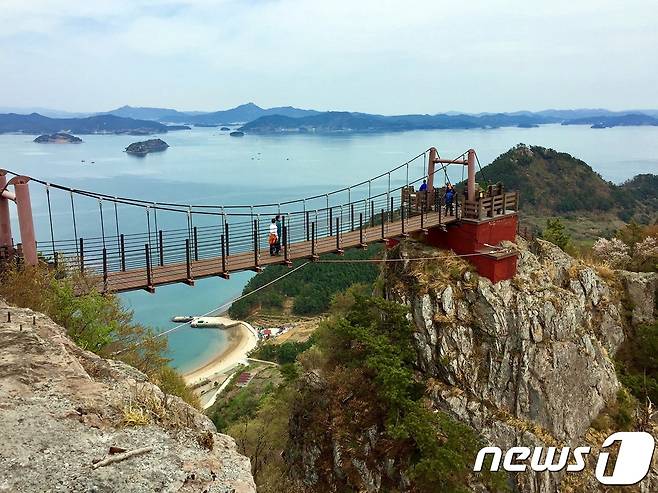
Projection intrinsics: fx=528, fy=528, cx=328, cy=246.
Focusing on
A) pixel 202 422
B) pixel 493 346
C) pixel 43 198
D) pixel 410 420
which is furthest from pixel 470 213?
pixel 43 198

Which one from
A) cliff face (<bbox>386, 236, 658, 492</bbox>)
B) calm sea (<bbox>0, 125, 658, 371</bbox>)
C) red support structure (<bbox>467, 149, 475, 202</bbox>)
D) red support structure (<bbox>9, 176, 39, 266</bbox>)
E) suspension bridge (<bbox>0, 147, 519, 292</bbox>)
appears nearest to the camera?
red support structure (<bbox>9, 176, 39, 266</bbox>)

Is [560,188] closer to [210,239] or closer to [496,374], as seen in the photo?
[496,374]

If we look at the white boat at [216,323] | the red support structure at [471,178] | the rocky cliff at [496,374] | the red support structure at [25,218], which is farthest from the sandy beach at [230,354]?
the red support structure at [25,218]

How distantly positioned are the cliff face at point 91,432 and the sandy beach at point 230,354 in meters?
41.0

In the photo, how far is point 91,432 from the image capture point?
562 cm

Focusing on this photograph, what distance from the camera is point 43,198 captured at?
67.3 m

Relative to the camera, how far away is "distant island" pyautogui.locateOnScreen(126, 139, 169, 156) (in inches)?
5310

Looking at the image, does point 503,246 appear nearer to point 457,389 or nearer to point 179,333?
point 457,389

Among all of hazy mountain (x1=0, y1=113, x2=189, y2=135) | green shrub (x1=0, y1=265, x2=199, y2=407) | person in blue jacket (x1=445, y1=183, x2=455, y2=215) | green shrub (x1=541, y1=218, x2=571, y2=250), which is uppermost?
hazy mountain (x1=0, y1=113, x2=189, y2=135)

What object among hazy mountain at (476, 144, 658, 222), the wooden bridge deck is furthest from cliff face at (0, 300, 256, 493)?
hazy mountain at (476, 144, 658, 222)

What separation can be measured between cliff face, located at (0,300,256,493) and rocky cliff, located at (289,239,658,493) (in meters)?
8.89

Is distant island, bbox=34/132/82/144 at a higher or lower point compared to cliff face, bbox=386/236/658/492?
higher

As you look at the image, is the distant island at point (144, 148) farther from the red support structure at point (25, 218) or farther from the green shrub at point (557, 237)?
the red support structure at point (25, 218)

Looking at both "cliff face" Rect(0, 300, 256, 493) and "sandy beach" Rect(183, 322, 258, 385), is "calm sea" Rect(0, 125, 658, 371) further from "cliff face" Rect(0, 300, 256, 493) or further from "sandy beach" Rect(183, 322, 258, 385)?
"cliff face" Rect(0, 300, 256, 493)
